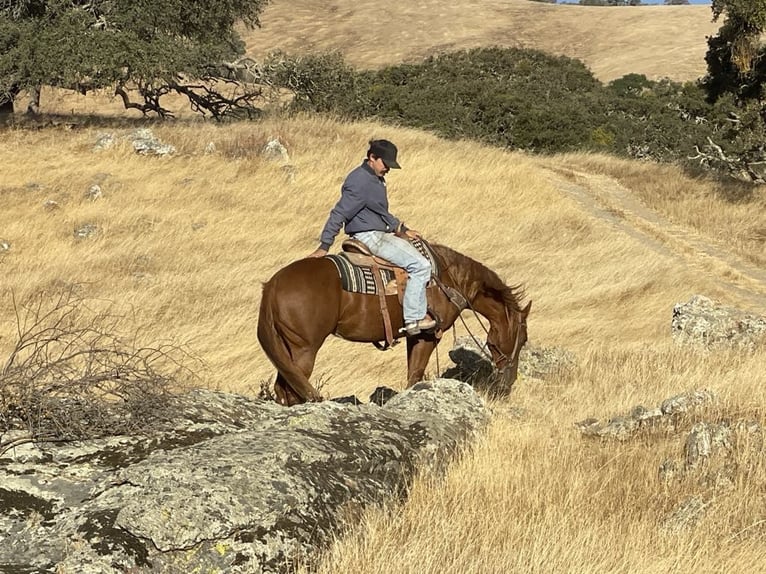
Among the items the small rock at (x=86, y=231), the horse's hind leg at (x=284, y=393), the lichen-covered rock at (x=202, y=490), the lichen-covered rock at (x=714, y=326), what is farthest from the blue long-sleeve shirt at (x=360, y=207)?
the small rock at (x=86, y=231)

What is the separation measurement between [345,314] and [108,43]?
2371 cm

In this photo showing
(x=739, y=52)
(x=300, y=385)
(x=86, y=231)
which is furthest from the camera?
(x=739, y=52)

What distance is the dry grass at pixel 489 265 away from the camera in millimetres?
4891

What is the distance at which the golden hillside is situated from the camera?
76387 mm

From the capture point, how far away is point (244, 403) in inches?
259

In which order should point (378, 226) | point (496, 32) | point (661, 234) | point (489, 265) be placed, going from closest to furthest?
1. point (378, 226)
2. point (489, 265)
3. point (661, 234)
4. point (496, 32)

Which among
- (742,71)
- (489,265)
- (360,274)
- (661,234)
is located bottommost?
(489,265)

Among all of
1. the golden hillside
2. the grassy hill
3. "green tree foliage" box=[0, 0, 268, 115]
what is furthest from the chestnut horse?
the golden hillside

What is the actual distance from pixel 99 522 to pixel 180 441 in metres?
1.20

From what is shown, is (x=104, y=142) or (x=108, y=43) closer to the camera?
(x=104, y=142)

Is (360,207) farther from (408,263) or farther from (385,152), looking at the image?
(408,263)

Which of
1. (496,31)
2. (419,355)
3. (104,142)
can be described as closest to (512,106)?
(104,142)

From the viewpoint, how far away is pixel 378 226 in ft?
28.9

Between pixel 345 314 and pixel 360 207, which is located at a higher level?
pixel 360 207
